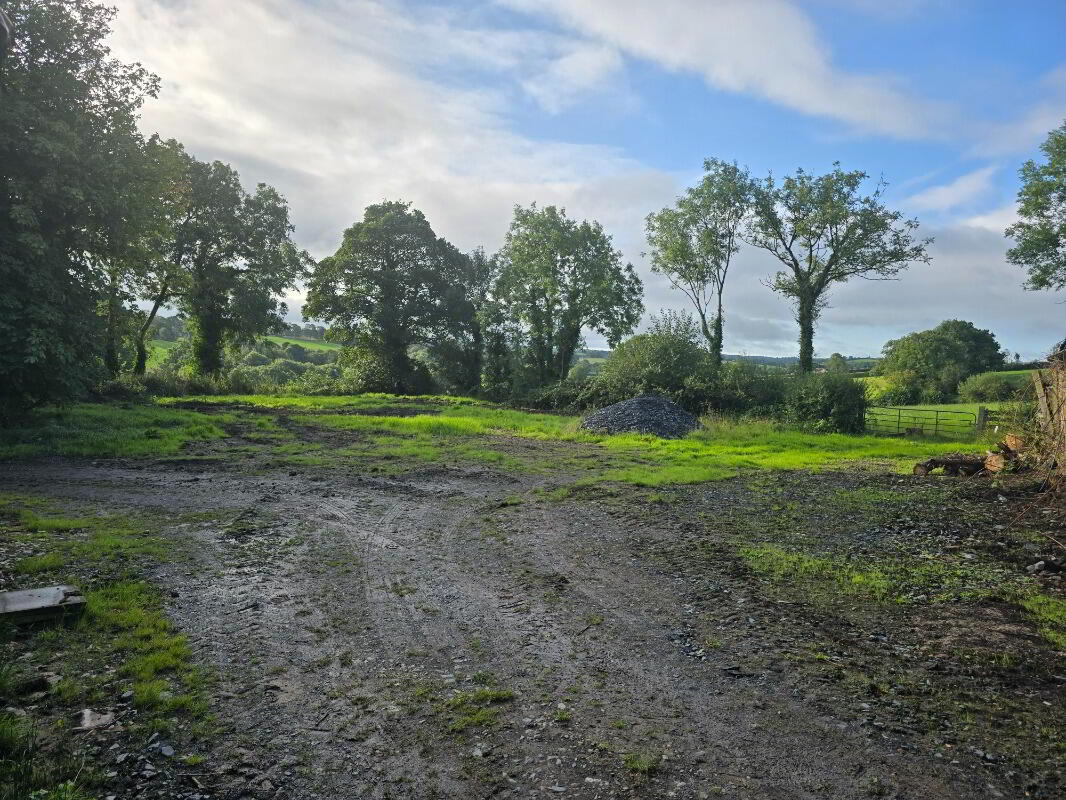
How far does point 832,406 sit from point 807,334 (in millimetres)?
10724

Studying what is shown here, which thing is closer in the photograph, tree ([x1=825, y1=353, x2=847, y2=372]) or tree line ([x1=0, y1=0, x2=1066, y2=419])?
tree line ([x1=0, y1=0, x2=1066, y2=419])

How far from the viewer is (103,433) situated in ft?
50.4

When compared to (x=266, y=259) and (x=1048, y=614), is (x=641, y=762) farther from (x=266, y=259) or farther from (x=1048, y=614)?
(x=266, y=259)

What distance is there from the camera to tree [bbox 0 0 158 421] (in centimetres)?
1405

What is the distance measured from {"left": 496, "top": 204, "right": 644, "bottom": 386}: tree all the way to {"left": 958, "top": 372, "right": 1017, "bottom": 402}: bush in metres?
26.3

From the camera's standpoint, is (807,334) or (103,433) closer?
(103,433)

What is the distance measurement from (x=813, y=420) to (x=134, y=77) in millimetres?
28872

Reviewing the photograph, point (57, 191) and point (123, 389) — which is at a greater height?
point (57, 191)

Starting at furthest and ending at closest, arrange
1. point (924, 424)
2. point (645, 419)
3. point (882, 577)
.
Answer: point (924, 424)
point (645, 419)
point (882, 577)

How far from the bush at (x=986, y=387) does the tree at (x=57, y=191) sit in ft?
168

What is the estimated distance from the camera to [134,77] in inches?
688

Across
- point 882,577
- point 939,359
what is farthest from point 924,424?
point 939,359

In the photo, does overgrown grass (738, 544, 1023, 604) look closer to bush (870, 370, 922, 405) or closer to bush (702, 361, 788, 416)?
bush (702, 361, 788, 416)

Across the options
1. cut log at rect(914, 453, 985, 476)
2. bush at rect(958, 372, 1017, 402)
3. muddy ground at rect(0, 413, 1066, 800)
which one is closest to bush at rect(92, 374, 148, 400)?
muddy ground at rect(0, 413, 1066, 800)
